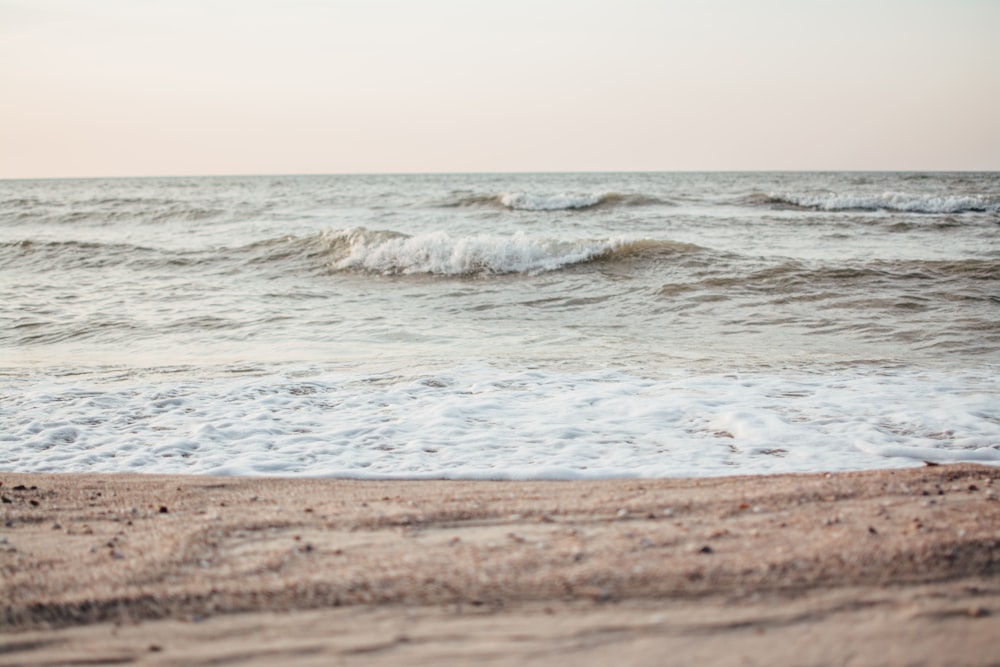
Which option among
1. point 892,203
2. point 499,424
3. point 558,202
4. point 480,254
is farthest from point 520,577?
point 892,203

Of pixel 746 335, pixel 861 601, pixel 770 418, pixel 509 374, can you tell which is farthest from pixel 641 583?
pixel 746 335

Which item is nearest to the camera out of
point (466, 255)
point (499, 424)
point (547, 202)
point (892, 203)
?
point (499, 424)

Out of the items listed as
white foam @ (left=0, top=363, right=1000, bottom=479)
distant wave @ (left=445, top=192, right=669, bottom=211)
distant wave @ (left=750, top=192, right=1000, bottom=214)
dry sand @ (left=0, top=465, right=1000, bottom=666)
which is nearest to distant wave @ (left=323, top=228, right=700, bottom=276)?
white foam @ (left=0, top=363, right=1000, bottom=479)

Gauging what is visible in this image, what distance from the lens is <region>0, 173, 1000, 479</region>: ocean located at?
4.23 metres

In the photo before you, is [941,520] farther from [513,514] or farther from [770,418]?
[770,418]

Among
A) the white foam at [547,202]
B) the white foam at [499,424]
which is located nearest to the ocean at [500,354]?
the white foam at [499,424]

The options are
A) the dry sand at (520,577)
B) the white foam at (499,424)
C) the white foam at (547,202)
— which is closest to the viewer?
the dry sand at (520,577)

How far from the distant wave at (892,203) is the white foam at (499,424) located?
21.4 meters

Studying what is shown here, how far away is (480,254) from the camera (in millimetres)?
13289

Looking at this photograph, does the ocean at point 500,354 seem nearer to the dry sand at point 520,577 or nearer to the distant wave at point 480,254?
the distant wave at point 480,254

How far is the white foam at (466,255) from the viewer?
1310cm

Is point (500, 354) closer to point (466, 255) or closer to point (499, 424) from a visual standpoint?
point (499, 424)

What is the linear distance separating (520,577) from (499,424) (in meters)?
2.31

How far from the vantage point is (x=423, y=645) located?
81.0 inches
